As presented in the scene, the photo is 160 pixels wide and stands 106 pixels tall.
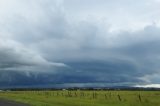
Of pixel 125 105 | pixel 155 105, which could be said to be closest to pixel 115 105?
pixel 125 105

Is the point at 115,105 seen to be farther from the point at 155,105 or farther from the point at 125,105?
the point at 155,105

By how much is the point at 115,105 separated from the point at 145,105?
4775mm

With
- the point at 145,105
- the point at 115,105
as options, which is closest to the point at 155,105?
the point at 145,105

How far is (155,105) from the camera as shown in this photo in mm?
50438

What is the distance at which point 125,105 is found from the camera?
51.1 metres

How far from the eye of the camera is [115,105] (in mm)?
52125

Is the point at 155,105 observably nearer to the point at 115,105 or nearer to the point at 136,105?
the point at 136,105

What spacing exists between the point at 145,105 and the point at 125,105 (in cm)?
305

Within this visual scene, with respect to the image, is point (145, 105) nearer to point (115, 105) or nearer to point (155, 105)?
point (155, 105)

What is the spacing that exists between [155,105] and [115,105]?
6.14 m

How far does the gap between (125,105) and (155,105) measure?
452 centimetres
